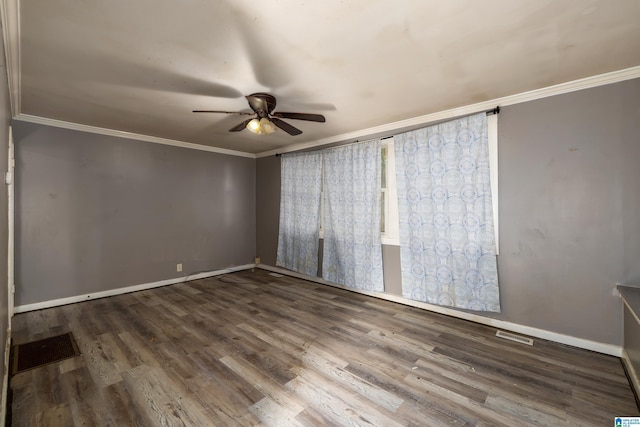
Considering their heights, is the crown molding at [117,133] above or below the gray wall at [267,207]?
above

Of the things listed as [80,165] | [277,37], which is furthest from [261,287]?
[277,37]

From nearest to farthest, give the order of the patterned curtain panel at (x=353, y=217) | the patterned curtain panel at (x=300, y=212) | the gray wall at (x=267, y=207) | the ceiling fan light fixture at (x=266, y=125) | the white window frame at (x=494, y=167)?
the ceiling fan light fixture at (x=266, y=125), the white window frame at (x=494, y=167), the patterned curtain panel at (x=353, y=217), the patterned curtain panel at (x=300, y=212), the gray wall at (x=267, y=207)

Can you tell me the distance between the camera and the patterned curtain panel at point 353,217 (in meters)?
3.66

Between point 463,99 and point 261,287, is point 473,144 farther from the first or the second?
point 261,287

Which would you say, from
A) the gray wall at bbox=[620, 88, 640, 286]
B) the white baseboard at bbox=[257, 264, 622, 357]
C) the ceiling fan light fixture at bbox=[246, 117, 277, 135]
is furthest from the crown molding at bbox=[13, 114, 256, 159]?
the gray wall at bbox=[620, 88, 640, 286]

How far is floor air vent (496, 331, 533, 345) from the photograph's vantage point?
99.2 inches

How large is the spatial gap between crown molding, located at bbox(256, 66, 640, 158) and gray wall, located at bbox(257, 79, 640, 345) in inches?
2.3

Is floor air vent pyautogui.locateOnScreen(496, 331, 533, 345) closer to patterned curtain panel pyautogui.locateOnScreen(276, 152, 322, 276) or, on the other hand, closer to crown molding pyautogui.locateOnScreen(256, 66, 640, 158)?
crown molding pyautogui.locateOnScreen(256, 66, 640, 158)

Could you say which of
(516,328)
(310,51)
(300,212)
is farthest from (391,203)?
(310,51)

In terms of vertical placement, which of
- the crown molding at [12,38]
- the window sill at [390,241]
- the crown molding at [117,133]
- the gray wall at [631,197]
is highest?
the crown molding at [117,133]

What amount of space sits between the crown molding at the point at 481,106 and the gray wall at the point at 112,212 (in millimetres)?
2136

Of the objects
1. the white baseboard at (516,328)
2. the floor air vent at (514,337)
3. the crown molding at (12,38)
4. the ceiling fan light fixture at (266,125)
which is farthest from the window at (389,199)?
the crown molding at (12,38)

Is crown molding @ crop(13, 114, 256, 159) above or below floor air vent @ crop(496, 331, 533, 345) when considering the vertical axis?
above

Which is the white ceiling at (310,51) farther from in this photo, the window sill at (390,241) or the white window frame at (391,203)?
the window sill at (390,241)
